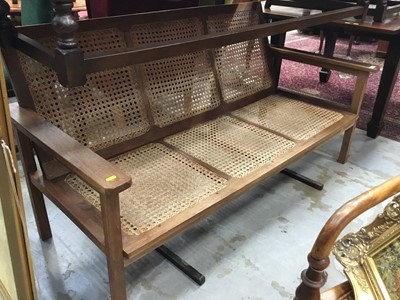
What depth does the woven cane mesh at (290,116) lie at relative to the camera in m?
1.96

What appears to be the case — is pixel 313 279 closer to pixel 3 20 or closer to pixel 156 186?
pixel 156 186

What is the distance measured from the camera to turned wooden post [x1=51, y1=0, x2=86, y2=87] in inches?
38.1

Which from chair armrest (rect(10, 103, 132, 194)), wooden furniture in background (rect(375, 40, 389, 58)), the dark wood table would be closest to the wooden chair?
chair armrest (rect(10, 103, 132, 194))

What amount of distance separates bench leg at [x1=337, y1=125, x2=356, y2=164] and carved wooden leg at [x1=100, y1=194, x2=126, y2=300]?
1.63 m

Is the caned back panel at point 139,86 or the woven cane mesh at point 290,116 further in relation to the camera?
the woven cane mesh at point 290,116

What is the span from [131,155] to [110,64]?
0.60 metres

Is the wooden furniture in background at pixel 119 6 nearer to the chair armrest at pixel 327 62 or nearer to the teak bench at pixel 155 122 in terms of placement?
the teak bench at pixel 155 122

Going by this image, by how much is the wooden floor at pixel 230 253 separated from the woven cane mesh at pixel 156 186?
0.38 m

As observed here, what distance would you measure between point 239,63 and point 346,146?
2.72ft

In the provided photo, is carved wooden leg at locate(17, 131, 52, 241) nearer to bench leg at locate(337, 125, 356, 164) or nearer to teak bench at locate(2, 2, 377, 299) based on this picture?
teak bench at locate(2, 2, 377, 299)

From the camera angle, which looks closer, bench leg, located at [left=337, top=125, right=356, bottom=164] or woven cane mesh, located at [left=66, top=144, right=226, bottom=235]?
woven cane mesh, located at [left=66, top=144, right=226, bottom=235]

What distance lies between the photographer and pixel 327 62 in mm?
2203

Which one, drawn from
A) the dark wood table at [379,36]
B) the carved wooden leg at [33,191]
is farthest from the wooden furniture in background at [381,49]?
the carved wooden leg at [33,191]

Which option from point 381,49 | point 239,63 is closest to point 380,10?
point 239,63
